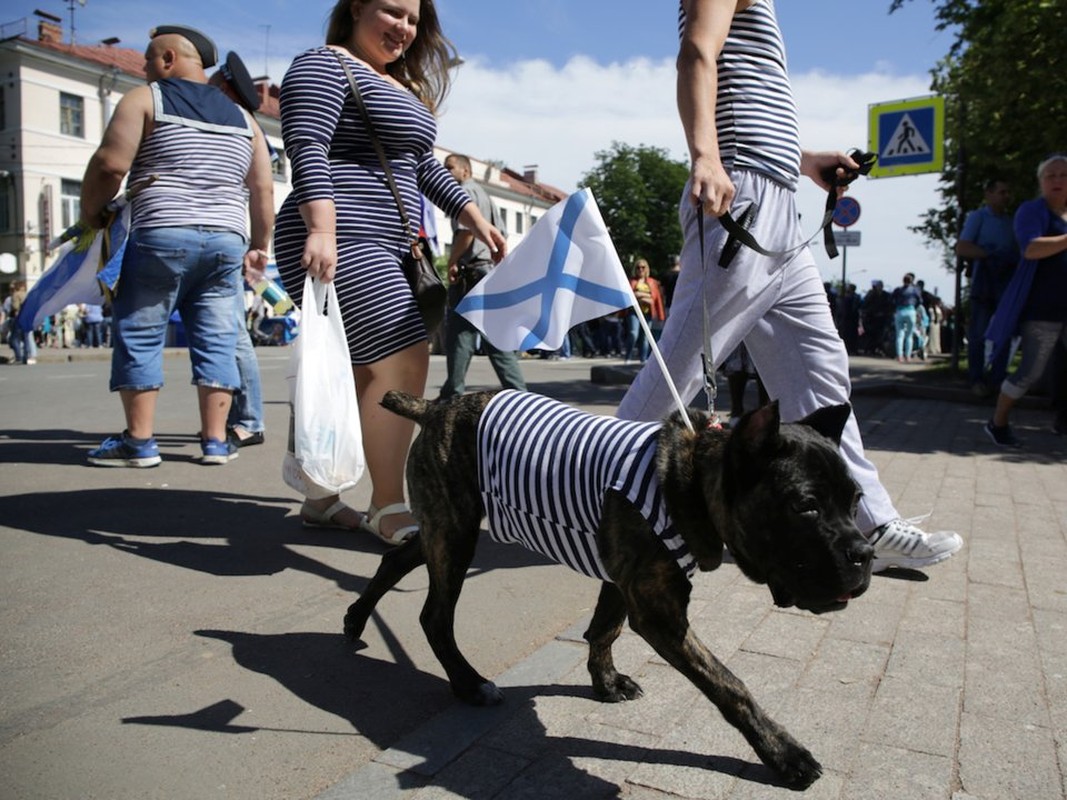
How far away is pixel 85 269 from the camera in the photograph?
5.55m

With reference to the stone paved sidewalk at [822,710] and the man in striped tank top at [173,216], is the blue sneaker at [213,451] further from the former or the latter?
the stone paved sidewalk at [822,710]

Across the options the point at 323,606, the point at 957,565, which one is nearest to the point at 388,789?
the point at 323,606

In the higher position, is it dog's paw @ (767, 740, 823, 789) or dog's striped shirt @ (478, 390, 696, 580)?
dog's striped shirt @ (478, 390, 696, 580)

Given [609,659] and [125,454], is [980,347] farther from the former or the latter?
[609,659]

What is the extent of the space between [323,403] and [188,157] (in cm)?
271

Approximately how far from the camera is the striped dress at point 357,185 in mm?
3787

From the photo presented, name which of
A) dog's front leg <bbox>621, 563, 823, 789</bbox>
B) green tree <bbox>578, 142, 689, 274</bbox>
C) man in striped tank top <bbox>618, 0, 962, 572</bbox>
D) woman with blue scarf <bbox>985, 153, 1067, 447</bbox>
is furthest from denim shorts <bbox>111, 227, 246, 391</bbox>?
green tree <bbox>578, 142, 689, 274</bbox>

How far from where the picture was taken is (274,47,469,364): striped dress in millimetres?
3787

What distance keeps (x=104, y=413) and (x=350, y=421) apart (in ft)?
19.6

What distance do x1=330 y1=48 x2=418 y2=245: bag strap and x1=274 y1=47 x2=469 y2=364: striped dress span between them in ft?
0.07

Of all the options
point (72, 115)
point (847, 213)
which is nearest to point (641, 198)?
point (72, 115)

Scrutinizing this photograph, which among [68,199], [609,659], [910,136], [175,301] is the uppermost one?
[68,199]

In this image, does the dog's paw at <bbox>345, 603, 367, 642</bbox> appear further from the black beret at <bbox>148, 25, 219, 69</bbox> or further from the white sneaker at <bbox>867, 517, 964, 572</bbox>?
the black beret at <bbox>148, 25, 219, 69</bbox>

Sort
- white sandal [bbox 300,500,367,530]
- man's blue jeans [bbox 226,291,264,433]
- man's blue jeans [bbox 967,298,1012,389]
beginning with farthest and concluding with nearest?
man's blue jeans [bbox 967,298,1012,389] → man's blue jeans [bbox 226,291,264,433] → white sandal [bbox 300,500,367,530]
